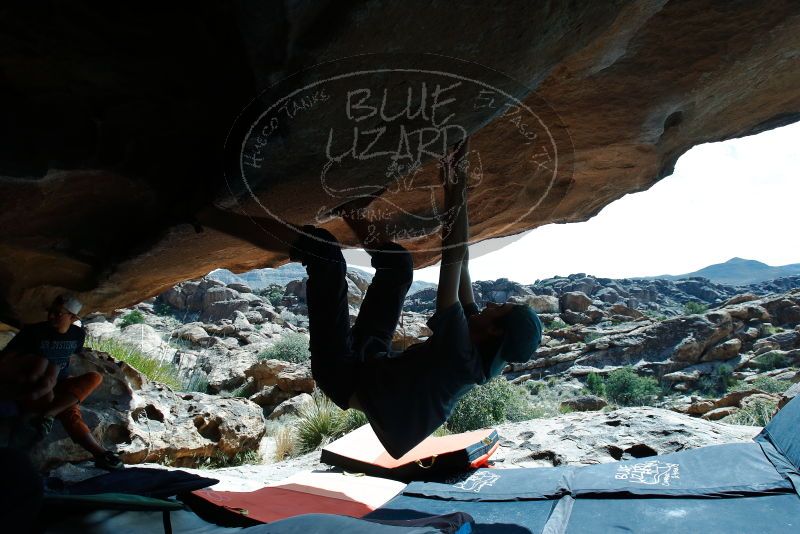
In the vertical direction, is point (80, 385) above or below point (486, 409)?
above

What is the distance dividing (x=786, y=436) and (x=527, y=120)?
347 centimetres

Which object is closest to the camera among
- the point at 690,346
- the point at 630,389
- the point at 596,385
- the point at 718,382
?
the point at 630,389

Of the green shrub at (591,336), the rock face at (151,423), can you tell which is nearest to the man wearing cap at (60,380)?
the rock face at (151,423)

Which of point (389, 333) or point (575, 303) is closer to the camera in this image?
point (389, 333)

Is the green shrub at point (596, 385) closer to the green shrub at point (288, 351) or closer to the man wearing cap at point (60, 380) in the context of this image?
the green shrub at point (288, 351)

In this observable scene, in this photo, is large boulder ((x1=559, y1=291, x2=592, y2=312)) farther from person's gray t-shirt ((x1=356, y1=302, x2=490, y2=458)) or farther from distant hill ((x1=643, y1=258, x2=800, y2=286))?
distant hill ((x1=643, y1=258, x2=800, y2=286))

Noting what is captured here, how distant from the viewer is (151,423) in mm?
6156

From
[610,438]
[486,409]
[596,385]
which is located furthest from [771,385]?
[610,438]

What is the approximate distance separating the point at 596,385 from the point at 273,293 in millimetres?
28822

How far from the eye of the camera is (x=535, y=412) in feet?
38.2

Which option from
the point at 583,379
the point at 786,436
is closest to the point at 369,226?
the point at 786,436

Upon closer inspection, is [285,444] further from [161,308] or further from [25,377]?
[161,308]

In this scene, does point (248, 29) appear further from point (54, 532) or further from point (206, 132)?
point (54, 532)

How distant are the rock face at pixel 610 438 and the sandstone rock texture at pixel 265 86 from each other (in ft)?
8.60
